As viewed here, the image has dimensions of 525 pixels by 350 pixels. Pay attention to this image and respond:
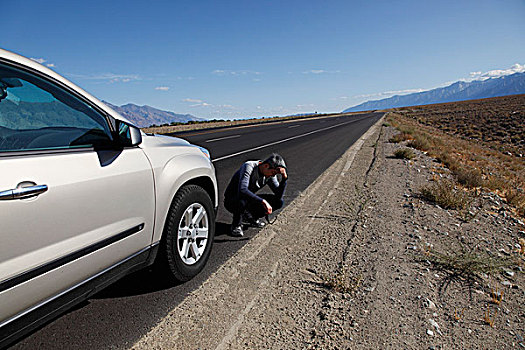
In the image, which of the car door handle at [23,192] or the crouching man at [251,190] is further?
the crouching man at [251,190]

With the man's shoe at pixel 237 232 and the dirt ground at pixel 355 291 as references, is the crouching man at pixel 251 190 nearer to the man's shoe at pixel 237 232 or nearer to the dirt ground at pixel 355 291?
the man's shoe at pixel 237 232

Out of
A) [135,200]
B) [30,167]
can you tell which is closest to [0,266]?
[30,167]

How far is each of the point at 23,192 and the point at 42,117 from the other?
2.84ft

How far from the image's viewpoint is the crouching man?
12.6 feet

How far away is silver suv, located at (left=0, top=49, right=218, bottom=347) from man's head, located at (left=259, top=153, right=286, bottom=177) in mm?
1304

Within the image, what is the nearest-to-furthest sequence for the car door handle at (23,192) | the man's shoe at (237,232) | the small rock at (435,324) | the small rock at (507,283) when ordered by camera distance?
the car door handle at (23,192) < the small rock at (435,324) < the small rock at (507,283) < the man's shoe at (237,232)

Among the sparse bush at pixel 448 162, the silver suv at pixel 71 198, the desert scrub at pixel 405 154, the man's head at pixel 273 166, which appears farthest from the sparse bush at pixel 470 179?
the silver suv at pixel 71 198

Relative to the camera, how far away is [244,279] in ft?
9.83

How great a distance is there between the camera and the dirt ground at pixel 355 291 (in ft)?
7.36

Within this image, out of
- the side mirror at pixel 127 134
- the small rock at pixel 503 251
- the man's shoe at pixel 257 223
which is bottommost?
the small rock at pixel 503 251

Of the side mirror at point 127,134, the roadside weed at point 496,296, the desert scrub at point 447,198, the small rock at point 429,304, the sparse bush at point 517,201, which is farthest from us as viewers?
the sparse bush at point 517,201

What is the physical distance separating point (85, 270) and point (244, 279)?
57.7 inches

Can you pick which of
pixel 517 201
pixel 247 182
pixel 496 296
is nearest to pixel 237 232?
pixel 247 182

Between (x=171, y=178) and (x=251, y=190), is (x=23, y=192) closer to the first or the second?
(x=171, y=178)
